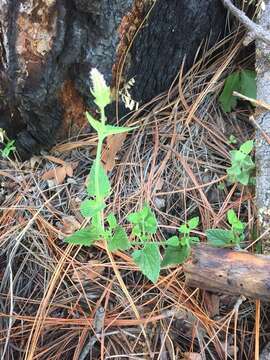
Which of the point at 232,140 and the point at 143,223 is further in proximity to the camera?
the point at 232,140

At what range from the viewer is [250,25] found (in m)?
1.51

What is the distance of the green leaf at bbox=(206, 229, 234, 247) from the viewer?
1298 millimetres

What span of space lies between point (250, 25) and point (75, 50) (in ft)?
1.85

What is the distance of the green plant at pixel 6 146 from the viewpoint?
1645 mm

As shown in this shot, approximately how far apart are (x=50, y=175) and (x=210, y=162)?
1.79ft

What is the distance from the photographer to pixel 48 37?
4.66 feet

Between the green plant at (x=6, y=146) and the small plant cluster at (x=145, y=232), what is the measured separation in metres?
0.47

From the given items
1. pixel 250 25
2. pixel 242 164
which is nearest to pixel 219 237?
pixel 242 164

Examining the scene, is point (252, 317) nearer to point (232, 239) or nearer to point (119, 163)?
point (232, 239)

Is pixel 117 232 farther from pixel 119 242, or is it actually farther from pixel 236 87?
pixel 236 87

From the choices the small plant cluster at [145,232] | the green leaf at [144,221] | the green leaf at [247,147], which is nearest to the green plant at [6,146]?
the small plant cluster at [145,232]

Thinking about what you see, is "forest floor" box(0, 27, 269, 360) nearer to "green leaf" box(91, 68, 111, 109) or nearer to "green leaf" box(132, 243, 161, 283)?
"green leaf" box(132, 243, 161, 283)

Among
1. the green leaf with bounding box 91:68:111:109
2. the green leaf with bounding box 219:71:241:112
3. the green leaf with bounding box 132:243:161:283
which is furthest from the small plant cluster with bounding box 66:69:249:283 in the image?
the green leaf with bounding box 219:71:241:112

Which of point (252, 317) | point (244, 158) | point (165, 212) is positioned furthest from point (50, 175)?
point (252, 317)
